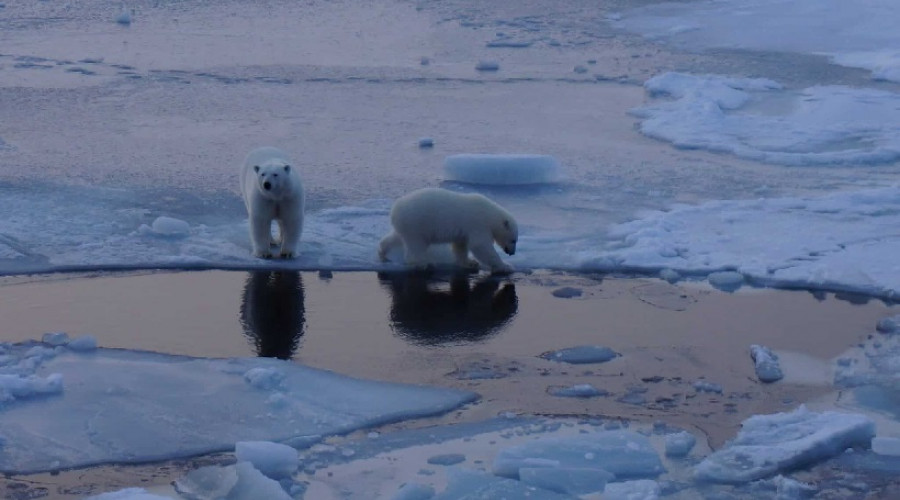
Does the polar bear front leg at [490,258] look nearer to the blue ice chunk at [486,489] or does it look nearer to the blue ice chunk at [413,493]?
the blue ice chunk at [486,489]

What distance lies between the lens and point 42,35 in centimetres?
1576

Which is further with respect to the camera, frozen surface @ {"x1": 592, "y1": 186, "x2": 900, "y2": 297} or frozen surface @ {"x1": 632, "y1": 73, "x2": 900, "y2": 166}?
frozen surface @ {"x1": 632, "y1": 73, "x2": 900, "y2": 166}

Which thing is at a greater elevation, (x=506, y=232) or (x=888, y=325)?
(x=506, y=232)

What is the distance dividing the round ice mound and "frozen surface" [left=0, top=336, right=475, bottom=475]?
141 inches

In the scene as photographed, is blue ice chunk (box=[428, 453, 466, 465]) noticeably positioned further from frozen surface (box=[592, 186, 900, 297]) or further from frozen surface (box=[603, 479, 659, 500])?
frozen surface (box=[592, 186, 900, 297])

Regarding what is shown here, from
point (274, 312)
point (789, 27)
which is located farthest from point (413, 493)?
point (789, 27)

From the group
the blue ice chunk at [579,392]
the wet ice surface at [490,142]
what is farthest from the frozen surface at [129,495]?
the blue ice chunk at [579,392]

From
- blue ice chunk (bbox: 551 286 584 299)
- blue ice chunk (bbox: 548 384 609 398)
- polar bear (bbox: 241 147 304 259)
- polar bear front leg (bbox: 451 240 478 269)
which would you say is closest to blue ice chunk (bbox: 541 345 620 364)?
blue ice chunk (bbox: 548 384 609 398)

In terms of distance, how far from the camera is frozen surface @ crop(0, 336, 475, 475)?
4.80 meters

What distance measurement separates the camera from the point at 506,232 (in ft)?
23.0

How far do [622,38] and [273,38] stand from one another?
4.26m

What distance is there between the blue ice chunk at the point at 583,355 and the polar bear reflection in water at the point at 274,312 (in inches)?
45.9

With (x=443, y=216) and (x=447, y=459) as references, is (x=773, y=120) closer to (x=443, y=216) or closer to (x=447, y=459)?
(x=443, y=216)

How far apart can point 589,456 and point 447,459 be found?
0.51 m
